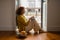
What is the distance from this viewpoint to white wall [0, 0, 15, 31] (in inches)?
168

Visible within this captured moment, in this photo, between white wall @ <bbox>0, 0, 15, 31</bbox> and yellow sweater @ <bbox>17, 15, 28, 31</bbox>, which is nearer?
yellow sweater @ <bbox>17, 15, 28, 31</bbox>

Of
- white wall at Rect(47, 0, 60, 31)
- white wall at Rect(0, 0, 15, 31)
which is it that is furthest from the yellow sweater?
white wall at Rect(47, 0, 60, 31)

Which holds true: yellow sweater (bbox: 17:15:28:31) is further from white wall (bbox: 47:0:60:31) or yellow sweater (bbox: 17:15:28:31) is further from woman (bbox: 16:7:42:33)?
white wall (bbox: 47:0:60:31)

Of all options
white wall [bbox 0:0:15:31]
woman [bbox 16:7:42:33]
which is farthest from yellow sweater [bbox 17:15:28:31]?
white wall [bbox 0:0:15:31]

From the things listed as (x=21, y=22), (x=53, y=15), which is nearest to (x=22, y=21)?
(x=21, y=22)

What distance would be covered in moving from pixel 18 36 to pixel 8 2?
1.22m

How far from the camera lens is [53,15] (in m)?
4.27

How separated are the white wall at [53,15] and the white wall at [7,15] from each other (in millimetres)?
1118

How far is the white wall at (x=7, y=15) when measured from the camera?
14.0ft

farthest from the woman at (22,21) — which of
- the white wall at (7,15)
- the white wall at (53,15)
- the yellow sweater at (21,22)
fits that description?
the white wall at (53,15)

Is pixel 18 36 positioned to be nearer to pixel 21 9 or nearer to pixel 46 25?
pixel 21 9

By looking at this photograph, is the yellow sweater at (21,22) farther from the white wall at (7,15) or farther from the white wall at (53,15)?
the white wall at (53,15)

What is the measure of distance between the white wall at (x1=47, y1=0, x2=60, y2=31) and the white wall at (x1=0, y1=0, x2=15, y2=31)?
1.12 meters

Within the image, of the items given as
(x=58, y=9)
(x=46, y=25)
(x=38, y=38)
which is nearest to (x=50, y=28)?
(x=46, y=25)
